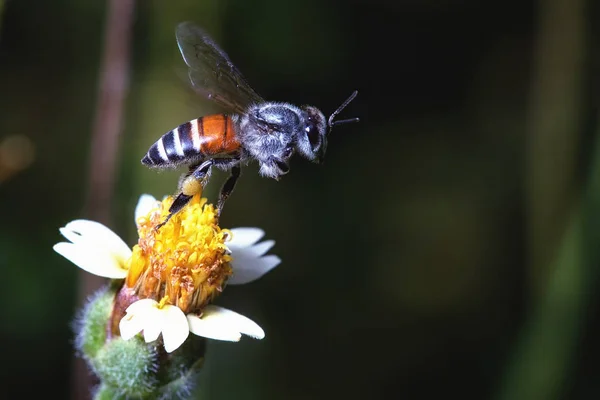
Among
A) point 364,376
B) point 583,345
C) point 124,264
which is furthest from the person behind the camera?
point 364,376

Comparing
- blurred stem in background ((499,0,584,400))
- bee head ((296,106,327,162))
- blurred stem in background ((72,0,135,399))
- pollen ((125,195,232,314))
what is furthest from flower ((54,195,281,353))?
blurred stem in background ((499,0,584,400))

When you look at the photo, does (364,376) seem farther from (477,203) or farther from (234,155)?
(234,155)

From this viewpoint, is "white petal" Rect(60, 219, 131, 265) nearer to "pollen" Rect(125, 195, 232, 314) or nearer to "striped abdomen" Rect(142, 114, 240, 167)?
"pollen" Rect(125, 195, 232, 314)

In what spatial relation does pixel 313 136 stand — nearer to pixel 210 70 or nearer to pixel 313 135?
pixel 313 135

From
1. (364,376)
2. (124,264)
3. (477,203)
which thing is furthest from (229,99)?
(477,203)

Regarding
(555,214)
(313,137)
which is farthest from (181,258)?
(555,214)

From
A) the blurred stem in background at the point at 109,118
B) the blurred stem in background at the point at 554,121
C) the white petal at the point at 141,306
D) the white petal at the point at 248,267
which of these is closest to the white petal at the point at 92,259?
the white petal at the point at 141,306

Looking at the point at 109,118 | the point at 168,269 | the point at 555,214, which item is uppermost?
the point at 109,118
